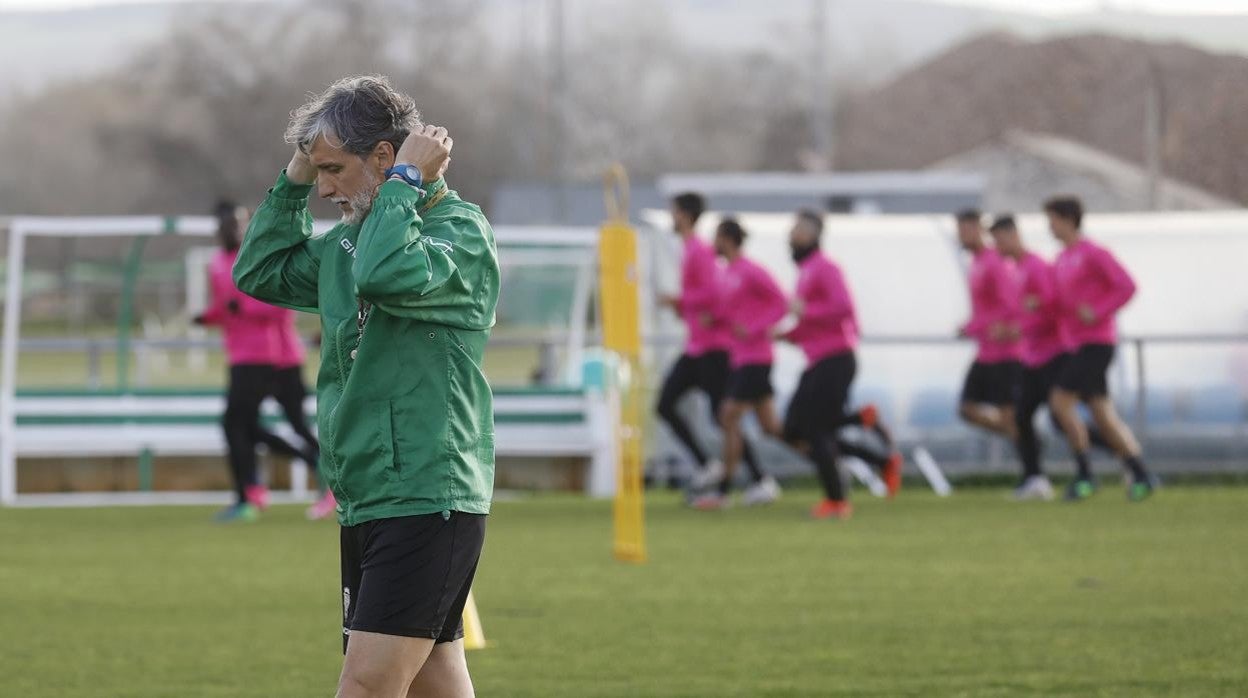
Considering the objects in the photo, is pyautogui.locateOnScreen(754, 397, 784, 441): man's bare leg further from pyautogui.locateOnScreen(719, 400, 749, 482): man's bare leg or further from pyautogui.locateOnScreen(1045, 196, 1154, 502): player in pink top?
pyautogui.locateOnScreen(1045, 196, 1154, 502): player in pink top

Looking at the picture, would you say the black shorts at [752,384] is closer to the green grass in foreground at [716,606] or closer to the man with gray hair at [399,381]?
the green grass in foreground at [716,606]

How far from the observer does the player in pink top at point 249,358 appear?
14383 millimetres

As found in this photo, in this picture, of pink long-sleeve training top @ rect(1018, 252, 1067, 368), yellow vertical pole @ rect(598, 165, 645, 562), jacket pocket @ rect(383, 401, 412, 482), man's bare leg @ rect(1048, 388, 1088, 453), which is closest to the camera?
jacket pocket @ rect(383, 401, 412, 482)

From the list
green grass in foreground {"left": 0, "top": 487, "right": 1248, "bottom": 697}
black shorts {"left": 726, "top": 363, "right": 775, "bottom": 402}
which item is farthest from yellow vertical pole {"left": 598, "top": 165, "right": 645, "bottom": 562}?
black shorts {"left": 726, "top": 363, "right": 775, "bottom": 402}

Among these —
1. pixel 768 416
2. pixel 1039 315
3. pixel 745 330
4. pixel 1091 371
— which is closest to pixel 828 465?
pixel 768 416

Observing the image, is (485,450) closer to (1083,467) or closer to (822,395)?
(822,395)

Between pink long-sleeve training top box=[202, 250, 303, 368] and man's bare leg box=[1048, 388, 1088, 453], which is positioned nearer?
pink long-sleeve training top box=[202, 250, 303, 368]

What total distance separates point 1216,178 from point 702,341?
44.2 metres

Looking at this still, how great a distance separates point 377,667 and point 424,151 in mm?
1108

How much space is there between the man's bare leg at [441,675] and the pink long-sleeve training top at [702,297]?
10546mm

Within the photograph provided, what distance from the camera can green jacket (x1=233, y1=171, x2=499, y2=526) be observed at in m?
4.50

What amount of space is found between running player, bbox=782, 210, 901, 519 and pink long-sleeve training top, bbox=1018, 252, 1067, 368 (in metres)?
2.05

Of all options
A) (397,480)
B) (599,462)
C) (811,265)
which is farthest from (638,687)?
(599,462)

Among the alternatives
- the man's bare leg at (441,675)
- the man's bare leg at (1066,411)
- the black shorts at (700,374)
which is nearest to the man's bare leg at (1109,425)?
the man's bare leg at (1066,411)
